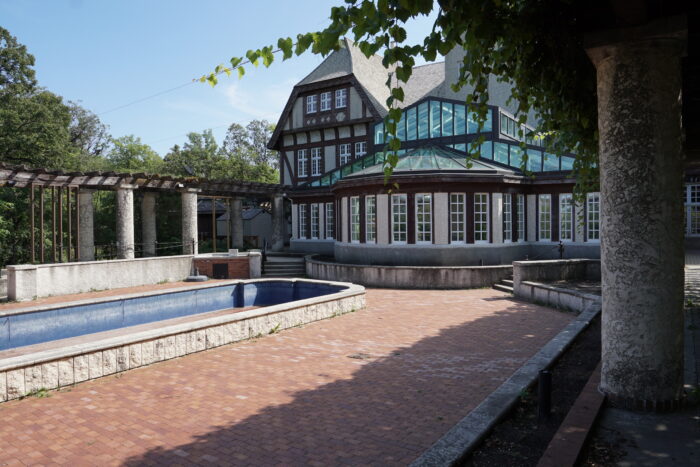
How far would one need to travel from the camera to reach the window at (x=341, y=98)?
104 ft

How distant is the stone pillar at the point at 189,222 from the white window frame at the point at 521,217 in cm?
1520

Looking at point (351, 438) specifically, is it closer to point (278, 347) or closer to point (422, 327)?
point (278, 347)

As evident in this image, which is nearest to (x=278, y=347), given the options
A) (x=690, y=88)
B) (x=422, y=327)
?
(x=422, y=327)

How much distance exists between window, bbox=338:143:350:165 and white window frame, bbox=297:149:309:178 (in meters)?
2.84

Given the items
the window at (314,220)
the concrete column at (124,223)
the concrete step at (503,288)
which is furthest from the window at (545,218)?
the concrete column at (124,223)

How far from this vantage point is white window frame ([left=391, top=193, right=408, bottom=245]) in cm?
2034

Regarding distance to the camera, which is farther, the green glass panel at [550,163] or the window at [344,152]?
the window at [344,152]

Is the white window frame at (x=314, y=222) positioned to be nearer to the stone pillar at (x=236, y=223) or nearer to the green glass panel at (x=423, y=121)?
the stone pillar at (x=236, y=223)

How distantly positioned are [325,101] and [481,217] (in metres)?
16.2

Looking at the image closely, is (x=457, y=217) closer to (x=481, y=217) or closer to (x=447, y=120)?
(x=481, y=217)

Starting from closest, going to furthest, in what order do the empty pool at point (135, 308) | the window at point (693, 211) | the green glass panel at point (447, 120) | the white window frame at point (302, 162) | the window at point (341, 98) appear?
1. the empty pool at point (135, 308)
2. the green glass panel at point (447, 120)
3. the window at point (693, 211)
4. the window at point (341, 98)
5. the white window frame at point (302, 162)

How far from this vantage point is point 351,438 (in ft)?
17.7

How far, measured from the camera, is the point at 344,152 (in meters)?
32.0

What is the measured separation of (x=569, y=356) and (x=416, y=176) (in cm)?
1285
